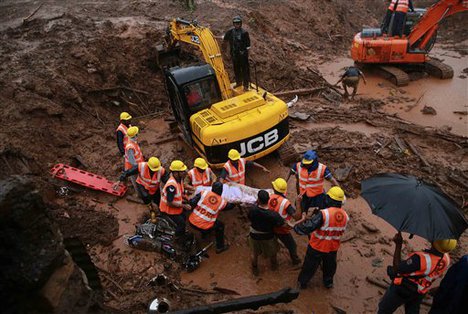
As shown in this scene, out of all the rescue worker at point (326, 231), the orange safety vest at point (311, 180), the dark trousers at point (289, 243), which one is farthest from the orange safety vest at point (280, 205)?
the orange safety vest at point (311, 180)

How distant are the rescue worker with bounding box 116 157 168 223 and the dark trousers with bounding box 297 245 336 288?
10.7 ft

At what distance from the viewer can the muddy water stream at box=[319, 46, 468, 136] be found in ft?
39.3

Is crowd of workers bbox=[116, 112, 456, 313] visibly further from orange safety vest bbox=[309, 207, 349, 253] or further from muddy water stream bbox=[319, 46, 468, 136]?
muddy water stream bbox=[319, 46, 468, 136]

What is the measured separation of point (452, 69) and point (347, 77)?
5620 millimetres

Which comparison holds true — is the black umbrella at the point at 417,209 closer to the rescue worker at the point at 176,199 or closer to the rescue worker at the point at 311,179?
the rescue worker at the point at 311,179

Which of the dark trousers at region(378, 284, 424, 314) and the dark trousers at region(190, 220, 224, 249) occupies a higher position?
the dark trousers at region(378, 284, 424, 314)

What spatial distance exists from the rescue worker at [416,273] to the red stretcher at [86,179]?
6.15 metres

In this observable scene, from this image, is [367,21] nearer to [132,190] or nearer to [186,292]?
[132,190]

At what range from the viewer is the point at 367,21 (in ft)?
72.6

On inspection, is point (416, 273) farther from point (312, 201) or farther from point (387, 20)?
point (387, 20)

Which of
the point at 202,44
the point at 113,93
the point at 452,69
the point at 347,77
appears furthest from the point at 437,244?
the point at 452,69

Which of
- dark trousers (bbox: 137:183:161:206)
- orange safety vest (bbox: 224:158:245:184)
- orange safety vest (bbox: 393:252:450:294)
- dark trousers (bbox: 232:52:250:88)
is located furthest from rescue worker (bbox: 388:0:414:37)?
orange safety vest (bbox: 393:252:450:294)

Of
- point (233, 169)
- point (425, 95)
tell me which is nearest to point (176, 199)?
point (233, 169)

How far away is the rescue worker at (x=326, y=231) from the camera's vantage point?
5387 millimetres
